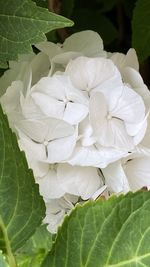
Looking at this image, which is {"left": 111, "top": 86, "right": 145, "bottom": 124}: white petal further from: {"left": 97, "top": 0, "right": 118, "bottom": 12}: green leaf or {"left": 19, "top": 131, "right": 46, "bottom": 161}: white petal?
{"left": 97, "top": 0, "right": 118, "bottom": 12}: green leaf

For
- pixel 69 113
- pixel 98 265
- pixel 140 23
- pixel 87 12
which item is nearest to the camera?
pixel 98 265

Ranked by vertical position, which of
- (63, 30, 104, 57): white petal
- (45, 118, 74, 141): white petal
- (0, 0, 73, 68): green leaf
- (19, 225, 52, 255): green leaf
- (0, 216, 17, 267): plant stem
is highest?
(0, 0, 73, 68): green leaf

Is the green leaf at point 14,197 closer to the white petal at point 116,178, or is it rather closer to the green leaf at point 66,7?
the white petal at point 116,178

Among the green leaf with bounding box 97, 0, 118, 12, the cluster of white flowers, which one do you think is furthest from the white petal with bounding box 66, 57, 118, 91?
the green leaf with bounding box 97, 0, 118, 12

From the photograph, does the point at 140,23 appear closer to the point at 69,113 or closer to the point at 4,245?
the point at 69,113

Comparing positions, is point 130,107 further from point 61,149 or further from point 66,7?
point 66,7

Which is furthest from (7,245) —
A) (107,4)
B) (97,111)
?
(107,4)

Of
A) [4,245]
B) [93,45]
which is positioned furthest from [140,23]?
[4,245]

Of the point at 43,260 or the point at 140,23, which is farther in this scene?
the point at 140,23
